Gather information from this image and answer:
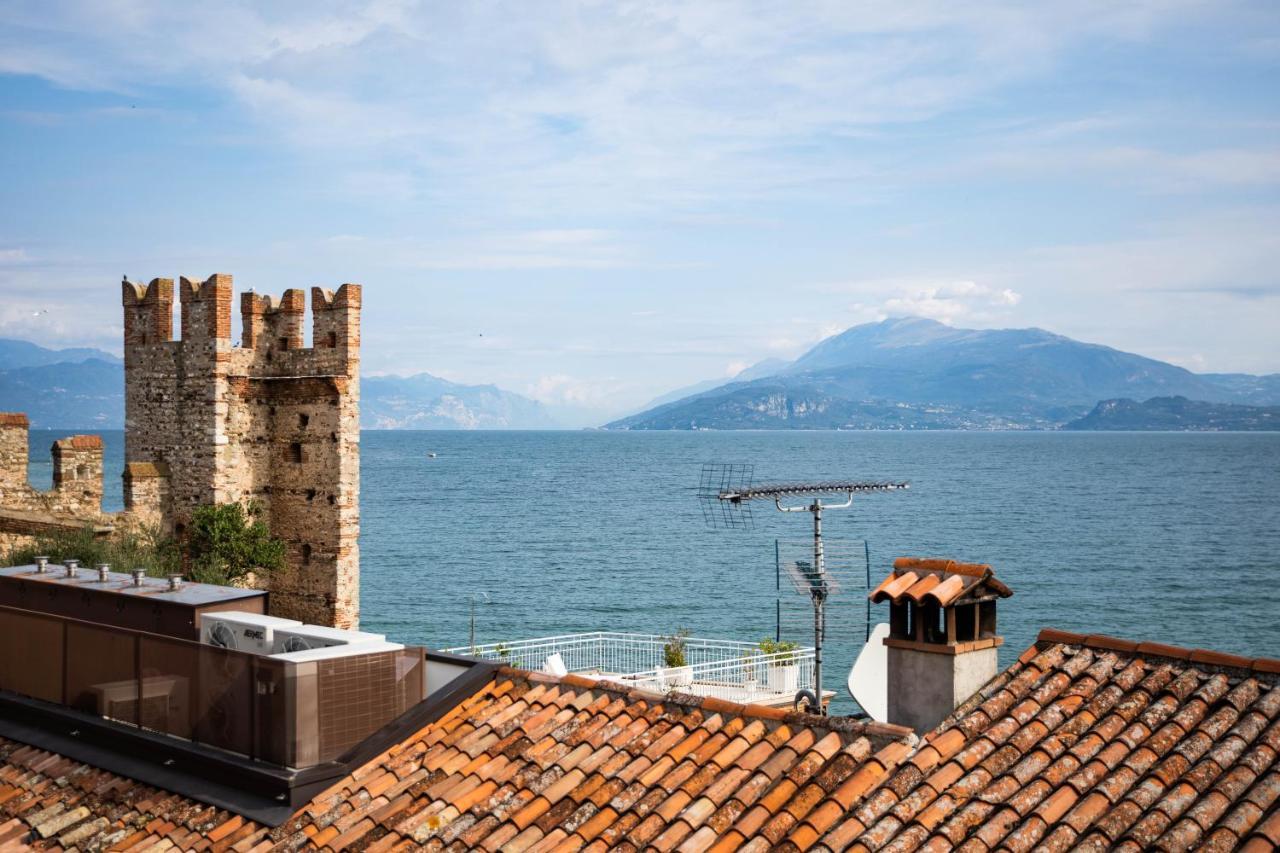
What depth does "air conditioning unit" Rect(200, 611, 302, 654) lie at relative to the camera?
33.1 feet

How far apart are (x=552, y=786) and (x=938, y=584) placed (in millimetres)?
2866

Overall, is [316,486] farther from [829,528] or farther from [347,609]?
[829,528]

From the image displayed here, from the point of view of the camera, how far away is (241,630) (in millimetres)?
10312

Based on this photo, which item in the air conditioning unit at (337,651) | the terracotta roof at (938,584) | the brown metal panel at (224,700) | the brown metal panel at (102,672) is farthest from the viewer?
the brown metal panel at (102,672)

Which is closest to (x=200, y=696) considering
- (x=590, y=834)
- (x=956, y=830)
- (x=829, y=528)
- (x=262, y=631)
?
(x=262, y=631)

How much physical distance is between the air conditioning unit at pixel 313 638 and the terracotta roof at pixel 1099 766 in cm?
411

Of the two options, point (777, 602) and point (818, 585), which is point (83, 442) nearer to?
point (818, 585)

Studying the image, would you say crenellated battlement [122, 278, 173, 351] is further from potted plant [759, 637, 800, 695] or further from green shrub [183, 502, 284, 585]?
potted plant [759, 637, 800, 695]

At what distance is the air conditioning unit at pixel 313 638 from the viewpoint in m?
9.21

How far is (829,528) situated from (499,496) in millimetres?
42649

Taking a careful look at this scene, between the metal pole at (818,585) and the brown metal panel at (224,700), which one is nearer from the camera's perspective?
the brown metal panel at (224,700)

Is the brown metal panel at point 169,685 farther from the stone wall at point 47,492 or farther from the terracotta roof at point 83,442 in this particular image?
the terracotta roof at point 83,442

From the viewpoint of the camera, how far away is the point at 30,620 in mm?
10836

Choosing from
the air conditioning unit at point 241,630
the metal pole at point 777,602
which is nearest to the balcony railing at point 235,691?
the air conditioning unit at point 241,630
